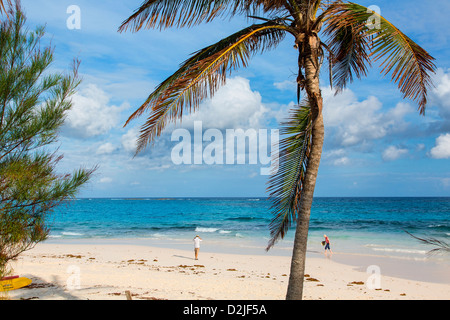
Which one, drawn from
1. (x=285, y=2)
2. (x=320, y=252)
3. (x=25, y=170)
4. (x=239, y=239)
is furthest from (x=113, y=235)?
(x=285, y=2)

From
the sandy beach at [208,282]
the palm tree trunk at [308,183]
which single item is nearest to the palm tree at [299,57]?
the palm tree trunk at [308,183]

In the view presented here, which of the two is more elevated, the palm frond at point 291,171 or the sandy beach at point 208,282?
the palm frond at point 291,171

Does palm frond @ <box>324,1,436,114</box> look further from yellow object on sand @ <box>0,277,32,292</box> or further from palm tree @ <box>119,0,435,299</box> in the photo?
yellow object on sand @ <box>0,277,32,292</box>

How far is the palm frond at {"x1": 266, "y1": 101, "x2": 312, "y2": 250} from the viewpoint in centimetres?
709

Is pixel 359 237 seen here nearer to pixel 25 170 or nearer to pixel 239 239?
pixel 239 239

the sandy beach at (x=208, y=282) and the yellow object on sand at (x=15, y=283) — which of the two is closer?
the yellow object on sand at (x=15, y=283)

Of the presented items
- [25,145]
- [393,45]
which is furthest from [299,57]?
[25,145]

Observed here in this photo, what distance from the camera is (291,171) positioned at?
719 centimetres

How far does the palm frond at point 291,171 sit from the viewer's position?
7.09m

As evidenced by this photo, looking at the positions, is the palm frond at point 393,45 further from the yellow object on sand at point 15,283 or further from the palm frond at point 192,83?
the yellow object on sand at point 15,283

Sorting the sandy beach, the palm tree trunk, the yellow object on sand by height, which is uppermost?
the palm tree trunk

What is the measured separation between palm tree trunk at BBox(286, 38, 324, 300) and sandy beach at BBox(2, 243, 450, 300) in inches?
181

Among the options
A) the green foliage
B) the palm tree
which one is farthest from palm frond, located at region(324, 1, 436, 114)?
the green foliage

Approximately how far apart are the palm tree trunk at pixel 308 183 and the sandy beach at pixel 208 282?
15.1ft
